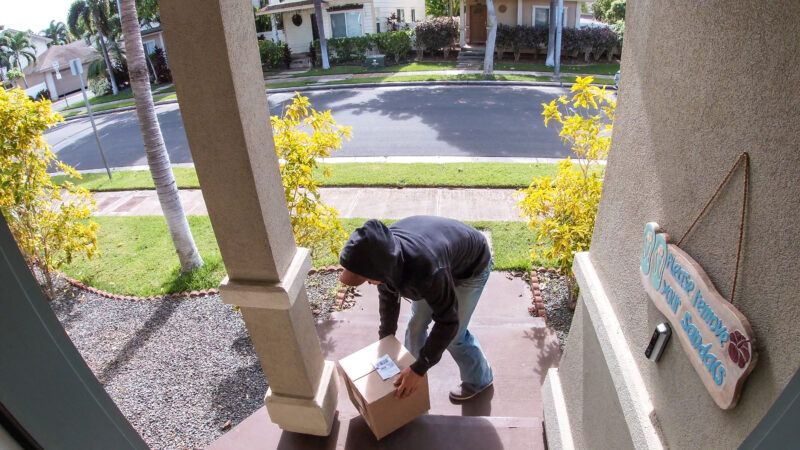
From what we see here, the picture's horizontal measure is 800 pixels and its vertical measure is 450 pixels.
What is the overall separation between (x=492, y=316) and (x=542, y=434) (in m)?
1.66

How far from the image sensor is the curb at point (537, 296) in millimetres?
4754

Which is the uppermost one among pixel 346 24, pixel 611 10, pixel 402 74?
pixel 346 24

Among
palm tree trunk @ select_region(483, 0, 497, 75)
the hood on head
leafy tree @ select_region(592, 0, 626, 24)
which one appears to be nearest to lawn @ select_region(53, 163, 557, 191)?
the hood on head

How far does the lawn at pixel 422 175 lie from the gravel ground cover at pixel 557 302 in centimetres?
294

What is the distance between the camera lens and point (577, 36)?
20.3m

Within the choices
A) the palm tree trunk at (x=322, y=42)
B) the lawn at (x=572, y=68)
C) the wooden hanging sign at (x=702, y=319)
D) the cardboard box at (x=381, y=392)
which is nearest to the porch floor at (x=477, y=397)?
the cardboard box at (x=381, y=392)

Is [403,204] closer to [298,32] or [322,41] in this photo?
[322,41]

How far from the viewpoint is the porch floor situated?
10.2ft

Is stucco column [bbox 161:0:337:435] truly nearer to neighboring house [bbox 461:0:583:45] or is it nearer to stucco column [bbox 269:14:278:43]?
neighboring house [bbox 461:0:583:45]

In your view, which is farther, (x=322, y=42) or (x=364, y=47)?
(x=364, y=47)

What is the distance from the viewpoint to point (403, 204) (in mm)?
7672

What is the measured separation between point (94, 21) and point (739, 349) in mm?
32723

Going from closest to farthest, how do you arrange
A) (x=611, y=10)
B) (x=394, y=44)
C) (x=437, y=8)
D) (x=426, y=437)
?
1. (x=426, y=437)
2. (x=394, y=44)
3. (x=611, y=10)
4. (x=437, y=8)

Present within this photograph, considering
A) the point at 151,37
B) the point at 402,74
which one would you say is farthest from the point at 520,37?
the point at 151,37
